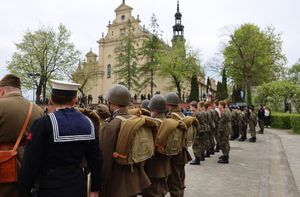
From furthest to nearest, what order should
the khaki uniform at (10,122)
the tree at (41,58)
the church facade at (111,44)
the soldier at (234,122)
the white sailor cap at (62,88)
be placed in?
the church facade at (111,44) < the tree at (41,58) < the soldier at (234,122) < the khaki uniform at (10,122) < the white sailor cap at (62,88)

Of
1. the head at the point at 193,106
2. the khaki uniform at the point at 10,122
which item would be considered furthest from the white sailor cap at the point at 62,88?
the head at the point at 193,106

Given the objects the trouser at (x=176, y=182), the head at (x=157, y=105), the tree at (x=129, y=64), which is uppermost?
the tree at (x=129, y=64)

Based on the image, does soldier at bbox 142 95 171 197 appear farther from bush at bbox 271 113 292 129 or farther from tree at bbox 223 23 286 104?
tree at bbox 223 23 286 104

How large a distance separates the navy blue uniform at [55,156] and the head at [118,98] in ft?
3.46

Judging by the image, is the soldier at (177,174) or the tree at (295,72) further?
the tree at (295,72)

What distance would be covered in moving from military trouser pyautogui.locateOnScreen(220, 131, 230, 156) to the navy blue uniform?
25.7 feet

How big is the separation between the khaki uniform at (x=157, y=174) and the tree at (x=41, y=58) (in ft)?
121

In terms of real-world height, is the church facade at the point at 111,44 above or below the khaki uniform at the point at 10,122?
above

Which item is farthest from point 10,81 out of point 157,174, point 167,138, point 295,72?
point 295,72

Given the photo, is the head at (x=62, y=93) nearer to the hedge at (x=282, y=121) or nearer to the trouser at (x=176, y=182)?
the trouser at (x=176, y=182)

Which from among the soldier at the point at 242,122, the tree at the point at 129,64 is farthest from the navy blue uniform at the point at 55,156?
the tree at the point at 129,64

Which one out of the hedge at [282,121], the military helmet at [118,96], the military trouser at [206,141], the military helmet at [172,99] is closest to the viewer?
the military helmet at [118,96]

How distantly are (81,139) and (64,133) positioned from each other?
185mm

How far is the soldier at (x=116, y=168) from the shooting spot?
144 inches
